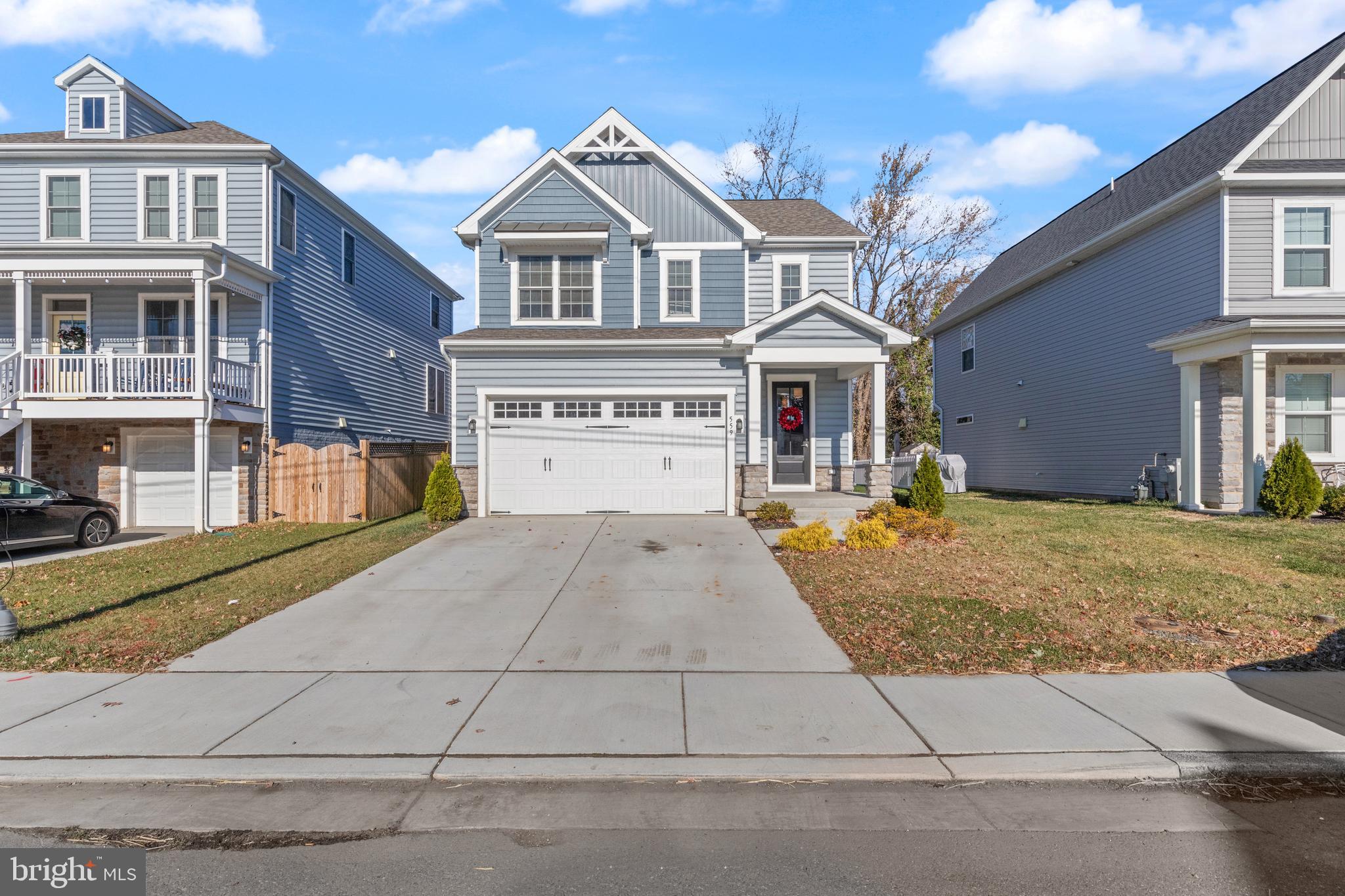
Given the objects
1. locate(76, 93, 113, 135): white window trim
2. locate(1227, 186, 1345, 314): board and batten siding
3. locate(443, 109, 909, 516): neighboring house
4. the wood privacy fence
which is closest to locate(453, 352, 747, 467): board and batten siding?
locate(443, 109, 909, 516): neighboring house

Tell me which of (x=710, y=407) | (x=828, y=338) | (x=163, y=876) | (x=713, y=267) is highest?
(x=713, y=267)

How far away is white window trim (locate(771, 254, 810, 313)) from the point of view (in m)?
18.4

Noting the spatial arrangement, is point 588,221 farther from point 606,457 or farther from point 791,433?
point 791,433

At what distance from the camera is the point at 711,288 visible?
17.4m

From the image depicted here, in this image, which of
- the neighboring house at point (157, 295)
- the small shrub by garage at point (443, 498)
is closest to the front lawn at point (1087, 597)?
the small shrub by garage at point (443, 498)

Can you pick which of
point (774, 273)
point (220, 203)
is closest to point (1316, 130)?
point (774, 273)

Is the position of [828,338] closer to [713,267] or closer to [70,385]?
[713,267]

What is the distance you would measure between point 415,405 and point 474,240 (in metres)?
9.95

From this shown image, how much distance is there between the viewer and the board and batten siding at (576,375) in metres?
15.6

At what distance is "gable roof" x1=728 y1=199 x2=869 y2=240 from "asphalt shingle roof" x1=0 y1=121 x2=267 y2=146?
37.3ft

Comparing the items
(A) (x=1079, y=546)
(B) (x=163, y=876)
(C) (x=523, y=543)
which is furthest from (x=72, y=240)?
(A) (x=1079, y=546)

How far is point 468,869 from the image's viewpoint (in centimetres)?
351

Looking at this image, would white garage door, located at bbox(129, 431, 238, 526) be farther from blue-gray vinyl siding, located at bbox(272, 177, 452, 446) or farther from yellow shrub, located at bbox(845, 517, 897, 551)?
yellow shrub, located at bbox(845, 517, 897, 551)

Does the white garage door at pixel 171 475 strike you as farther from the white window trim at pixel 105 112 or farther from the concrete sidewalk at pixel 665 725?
the concrete sidewalk at pixel 665 725
